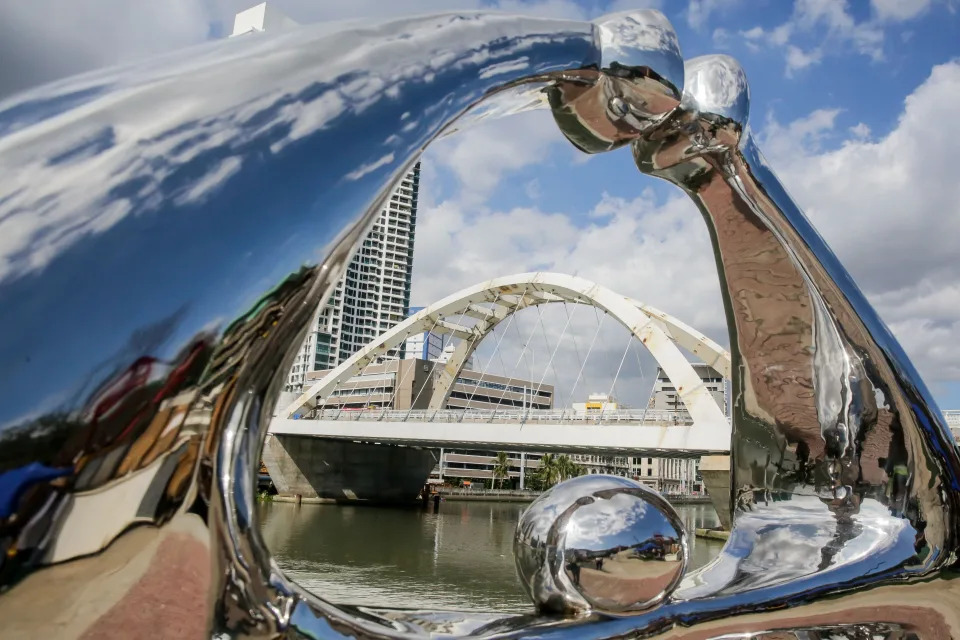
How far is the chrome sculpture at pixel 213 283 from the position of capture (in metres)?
0.69

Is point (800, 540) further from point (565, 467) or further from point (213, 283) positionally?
point (565, 467)

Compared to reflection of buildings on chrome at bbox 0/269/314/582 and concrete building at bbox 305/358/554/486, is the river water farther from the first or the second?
concrete building at bbox 305/358/554/486

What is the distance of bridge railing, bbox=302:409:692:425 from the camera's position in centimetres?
2067

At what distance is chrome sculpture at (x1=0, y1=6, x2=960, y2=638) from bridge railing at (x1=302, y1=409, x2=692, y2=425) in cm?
1934

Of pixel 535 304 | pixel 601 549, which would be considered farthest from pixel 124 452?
pixel 535 304

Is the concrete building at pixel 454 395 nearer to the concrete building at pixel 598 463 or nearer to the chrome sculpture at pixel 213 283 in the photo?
the concrete building at pixel 598 463

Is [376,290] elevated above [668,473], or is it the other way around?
[376,290]

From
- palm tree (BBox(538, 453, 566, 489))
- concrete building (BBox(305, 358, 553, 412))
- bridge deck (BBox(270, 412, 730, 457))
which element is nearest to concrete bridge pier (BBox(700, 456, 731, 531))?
bridge deck (BBox(270, 412, 730, 457))

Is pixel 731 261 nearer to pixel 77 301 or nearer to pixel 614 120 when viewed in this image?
pixel 614 120

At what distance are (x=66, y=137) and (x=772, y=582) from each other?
1.41 m

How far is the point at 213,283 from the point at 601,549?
2.33ft

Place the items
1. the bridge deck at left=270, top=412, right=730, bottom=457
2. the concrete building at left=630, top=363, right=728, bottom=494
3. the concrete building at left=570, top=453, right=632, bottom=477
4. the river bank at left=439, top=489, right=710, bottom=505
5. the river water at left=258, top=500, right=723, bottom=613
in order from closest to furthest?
the river water at left=258, top=500, right=723, bottom=613 < the bridge deck at left=270, top=412, right=730, bottom=457 < the river bank at left=439, top=489, right=710, bottom=505 < the concrete building at left=570, top=453, right=632, bottom=477 < the concrete building at left=630, top=363, right=728, bottom=494

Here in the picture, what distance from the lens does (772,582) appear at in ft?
4.87

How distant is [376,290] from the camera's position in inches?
3396
